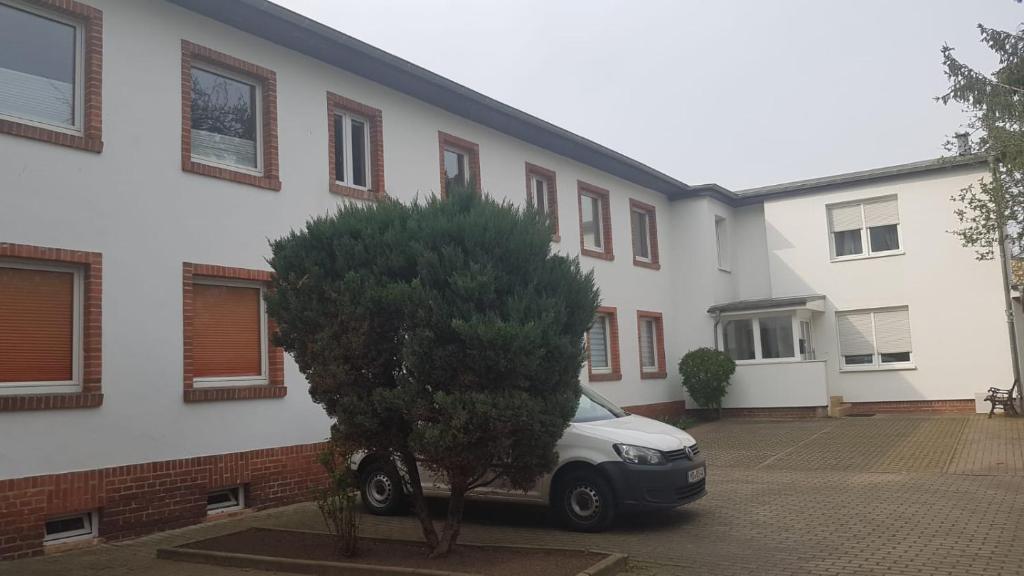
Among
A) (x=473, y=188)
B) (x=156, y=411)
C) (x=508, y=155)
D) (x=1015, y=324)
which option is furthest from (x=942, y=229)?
(x=156, y=411)

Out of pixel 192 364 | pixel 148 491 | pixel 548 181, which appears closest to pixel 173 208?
pixel 192 364

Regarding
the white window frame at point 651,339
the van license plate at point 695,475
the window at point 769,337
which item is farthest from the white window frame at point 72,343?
the window at point 769,337

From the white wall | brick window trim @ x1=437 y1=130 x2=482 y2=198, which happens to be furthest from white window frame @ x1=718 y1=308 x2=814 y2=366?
the white wall

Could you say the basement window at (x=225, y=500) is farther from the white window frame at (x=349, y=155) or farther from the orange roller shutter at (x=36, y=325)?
the white window frame at (x=349, y=155)

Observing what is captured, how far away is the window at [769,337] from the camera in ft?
76.2

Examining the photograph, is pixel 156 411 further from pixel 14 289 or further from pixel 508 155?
pixel 508 155

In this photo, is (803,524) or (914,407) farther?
(914,407)

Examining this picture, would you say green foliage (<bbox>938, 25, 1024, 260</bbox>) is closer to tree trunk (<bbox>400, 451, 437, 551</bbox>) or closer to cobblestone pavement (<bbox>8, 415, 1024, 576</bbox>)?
cobblestone pavement (<bbox>8, 415, 1024, 576</bbox>)

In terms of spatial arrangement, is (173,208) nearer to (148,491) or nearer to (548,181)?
(148,491)

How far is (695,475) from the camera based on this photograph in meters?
9.49

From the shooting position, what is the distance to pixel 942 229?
22.7m

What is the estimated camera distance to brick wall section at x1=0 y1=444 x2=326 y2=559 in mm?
8359

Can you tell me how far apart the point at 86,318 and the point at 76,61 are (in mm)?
2957

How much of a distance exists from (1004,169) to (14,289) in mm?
19098
